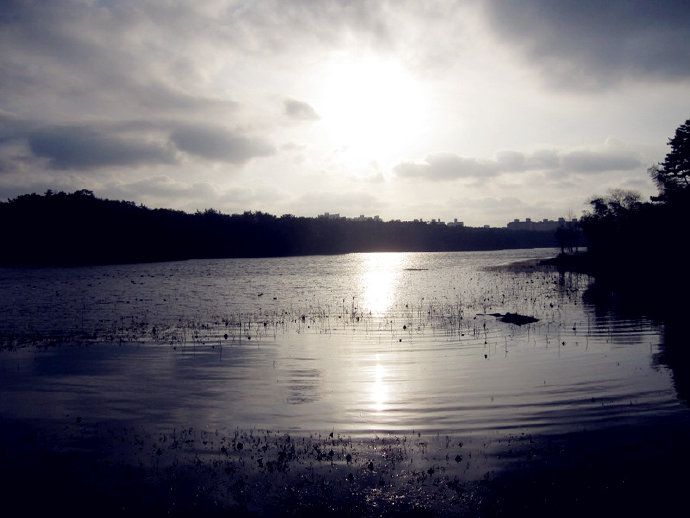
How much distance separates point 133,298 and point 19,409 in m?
34.8

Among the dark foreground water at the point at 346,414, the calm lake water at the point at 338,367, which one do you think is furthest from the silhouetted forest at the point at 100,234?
the dark foreground water at the point at 346,414

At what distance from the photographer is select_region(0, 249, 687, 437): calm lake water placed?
47.9ft

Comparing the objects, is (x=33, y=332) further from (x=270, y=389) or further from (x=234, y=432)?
(x=234, y=432)

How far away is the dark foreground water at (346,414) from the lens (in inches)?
389

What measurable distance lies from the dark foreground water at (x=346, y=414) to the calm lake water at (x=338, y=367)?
0.11m

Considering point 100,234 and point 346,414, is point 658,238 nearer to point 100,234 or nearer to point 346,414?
point 346,414

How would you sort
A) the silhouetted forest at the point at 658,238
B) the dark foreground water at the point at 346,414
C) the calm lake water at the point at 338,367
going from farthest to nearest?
the silhouetted forest at the point at 658,238 → the calm lake water at the point at 338,367 → the dark foreground water at the point at 346,414

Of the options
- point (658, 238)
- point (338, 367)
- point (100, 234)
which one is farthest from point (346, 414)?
point (100, 234)

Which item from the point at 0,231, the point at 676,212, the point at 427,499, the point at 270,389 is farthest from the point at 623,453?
the point at 0,231

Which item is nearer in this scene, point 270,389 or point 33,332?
point 270,389

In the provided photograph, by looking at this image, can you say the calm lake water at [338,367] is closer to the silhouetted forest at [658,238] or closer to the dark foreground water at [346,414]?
the dark foreground water at [346,414]

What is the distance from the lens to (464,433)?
13.0m

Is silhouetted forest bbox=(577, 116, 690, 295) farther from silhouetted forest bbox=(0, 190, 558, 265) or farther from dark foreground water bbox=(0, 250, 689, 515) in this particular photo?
silhouetted forest bbox=(0, 190, 558, 265)

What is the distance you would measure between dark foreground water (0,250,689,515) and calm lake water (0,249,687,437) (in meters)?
0.11
